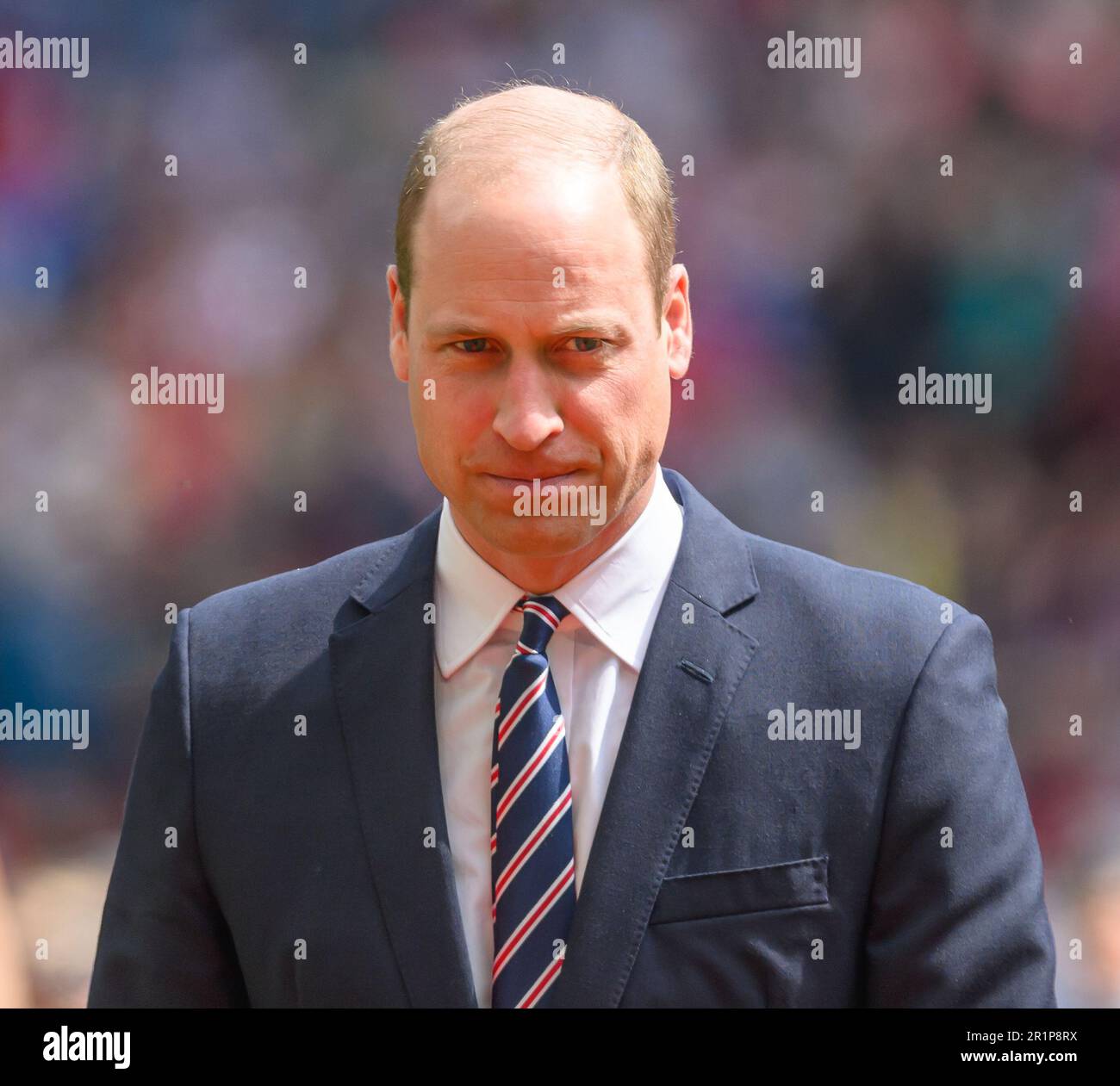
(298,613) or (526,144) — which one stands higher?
(526,144)

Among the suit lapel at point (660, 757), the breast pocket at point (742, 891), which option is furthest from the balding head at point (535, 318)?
the breast pocket at point (742, 891)

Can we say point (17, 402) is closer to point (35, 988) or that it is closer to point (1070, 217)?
point (35, 988)

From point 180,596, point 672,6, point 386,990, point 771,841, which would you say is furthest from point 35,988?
point 672,6

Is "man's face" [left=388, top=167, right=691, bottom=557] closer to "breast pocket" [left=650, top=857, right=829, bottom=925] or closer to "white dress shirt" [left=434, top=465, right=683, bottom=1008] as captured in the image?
"white dress shirt" [left=434, top=465, right=683, bottom=1008]

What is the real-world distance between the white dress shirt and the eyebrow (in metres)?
0.29

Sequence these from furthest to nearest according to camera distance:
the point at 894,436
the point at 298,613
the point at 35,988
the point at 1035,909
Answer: the point at 894,436
the point at 35,988
the point at 298,613
the point at 1035,909

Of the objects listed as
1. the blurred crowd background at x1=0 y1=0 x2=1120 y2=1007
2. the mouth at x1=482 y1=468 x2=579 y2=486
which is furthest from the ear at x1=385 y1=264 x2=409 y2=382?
the blurred crowd background at x1=0 y1=0 x2=1120 y2=1007

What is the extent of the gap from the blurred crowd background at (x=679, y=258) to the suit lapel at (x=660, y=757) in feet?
6.71

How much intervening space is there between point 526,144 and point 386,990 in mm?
1070

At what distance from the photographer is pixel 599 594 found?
200cm

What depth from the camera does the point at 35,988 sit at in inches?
149

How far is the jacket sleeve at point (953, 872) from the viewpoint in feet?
5.94

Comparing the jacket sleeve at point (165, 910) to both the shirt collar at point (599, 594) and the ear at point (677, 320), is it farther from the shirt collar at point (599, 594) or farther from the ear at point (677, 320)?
the ear at point (677, 320)

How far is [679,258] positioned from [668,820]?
99.0 inches
